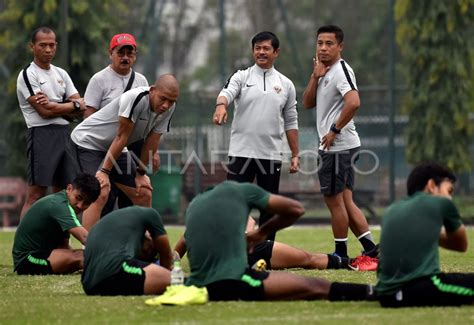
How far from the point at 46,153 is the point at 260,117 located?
241cm

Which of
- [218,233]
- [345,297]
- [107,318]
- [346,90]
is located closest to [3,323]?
[107,318]

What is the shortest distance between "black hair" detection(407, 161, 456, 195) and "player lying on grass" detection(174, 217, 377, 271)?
121 inches

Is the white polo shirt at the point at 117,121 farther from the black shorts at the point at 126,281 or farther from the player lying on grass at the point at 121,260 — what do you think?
the black shorts at the point at 126,281

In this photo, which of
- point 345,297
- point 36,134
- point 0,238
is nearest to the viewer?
point 345,297

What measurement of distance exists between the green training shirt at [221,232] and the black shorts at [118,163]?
3682mm

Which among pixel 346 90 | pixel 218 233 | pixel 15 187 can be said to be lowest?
pixel 15 187

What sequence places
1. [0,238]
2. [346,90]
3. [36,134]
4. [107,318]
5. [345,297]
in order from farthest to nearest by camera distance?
[0,238], [36,134], [346,90], [345,297], [107,318]

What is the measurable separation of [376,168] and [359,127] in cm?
96

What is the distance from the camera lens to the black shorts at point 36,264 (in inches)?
440

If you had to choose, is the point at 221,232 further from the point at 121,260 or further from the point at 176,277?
the point at 121,260

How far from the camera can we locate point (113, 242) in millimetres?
9250

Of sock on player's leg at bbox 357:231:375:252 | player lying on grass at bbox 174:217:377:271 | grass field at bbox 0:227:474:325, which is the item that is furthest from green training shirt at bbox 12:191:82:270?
sock on player's leg at bbox 357:231:375:252

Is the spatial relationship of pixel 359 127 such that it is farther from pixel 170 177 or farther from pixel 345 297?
pixel 345 297

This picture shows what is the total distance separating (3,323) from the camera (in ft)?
26.9
